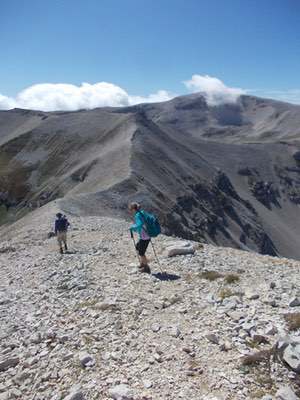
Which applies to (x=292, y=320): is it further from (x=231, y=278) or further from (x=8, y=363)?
(x=8, y=363)

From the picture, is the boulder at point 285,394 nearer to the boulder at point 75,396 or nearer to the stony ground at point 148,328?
the stony ground at point 148,328

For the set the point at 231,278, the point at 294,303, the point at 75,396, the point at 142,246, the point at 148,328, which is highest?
the point at 142,246

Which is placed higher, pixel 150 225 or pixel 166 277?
pixel 150 225

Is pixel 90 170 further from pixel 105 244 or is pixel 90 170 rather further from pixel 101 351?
pixel 101 351

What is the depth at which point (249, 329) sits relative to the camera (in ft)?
35.9

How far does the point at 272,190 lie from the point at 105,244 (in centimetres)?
16459

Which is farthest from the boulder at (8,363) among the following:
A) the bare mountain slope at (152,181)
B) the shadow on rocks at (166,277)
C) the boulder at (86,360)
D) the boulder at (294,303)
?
the bare mountain slope at (152,181)

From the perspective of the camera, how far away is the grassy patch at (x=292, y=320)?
35.0 feet

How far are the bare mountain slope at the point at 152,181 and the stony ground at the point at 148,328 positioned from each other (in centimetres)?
3710

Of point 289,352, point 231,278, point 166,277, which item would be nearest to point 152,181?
point 166,277

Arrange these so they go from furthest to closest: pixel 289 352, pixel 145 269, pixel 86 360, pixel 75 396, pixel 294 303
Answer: pixel 145 269 < pixel 294 303 < pixel 86 360 < pixel 289 352 < pixel 75 396

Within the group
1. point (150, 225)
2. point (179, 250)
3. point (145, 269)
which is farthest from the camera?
point (179, 250)

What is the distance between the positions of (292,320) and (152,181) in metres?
90.2

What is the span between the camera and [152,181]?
331ft
